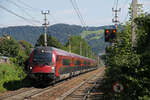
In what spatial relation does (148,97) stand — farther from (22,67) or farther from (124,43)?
(22,67)

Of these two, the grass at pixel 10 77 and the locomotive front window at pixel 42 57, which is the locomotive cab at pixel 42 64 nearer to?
the locomotive front window at pixel 42 57

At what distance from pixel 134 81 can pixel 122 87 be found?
527 mm

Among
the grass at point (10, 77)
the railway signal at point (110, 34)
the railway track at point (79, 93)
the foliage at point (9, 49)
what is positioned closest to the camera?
the railway track at point (79, 93)

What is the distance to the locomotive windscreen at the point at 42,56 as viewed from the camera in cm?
2128

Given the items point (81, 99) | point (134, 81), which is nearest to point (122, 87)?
point (134, 81)

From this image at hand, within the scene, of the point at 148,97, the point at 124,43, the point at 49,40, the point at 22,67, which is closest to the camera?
the point at 148,97

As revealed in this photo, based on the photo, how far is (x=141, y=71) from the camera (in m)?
10.7

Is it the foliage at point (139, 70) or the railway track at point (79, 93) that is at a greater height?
the foliage at point (139, 70)

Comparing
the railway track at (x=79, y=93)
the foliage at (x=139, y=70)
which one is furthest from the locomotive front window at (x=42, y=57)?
the foliage at (x=139, y=70)

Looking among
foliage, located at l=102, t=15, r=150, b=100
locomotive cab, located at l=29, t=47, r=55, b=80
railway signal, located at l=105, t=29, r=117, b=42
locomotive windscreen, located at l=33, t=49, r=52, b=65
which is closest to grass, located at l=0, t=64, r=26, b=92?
locomotive cab, located at l=29, t=47, r=55, b=80

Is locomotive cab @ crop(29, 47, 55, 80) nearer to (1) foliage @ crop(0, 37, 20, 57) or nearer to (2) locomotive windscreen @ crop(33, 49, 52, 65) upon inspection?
(2) locomotive windscreen @ crop(33, 49, 52, 65)

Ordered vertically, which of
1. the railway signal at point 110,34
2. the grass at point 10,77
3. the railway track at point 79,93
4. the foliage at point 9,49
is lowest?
the railway track at point 79,93

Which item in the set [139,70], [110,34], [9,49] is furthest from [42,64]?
[9,49]

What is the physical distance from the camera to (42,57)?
21391mm
